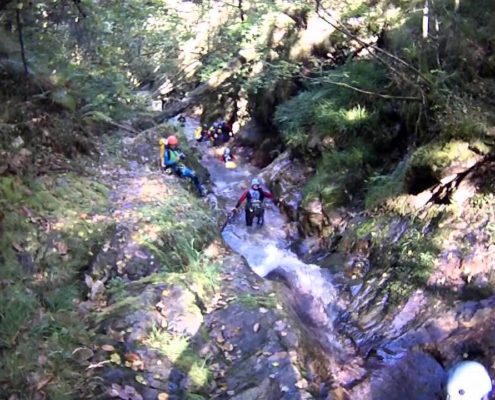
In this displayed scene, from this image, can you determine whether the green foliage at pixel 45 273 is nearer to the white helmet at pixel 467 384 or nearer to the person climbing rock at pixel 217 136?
the white helmet at pixel 467 384

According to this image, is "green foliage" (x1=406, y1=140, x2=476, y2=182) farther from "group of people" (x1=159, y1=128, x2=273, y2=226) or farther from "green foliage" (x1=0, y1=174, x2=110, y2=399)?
"green foliage" (x1=0, y1=174, x2=110, y2=399)

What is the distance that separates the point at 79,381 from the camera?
4.55 m

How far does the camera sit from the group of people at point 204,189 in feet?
35.0

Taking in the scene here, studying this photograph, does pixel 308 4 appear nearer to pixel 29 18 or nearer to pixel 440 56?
pixel 440 56

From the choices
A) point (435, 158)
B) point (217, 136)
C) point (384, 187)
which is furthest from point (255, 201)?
point (217, 136)

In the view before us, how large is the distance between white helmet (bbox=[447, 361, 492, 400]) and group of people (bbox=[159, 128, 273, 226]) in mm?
6827

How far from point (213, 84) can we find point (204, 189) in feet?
25.5

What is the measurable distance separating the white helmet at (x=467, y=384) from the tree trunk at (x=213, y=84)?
578 inches

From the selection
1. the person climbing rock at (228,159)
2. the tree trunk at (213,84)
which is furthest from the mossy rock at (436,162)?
the tree trunk at (213,84)

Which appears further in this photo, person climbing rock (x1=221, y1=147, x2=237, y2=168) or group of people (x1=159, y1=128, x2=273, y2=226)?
person climbing rock (x1=221, y1=147, x2=237, y2=168)

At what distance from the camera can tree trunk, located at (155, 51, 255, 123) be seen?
58.7 ft

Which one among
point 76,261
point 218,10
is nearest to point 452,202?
point 76,261

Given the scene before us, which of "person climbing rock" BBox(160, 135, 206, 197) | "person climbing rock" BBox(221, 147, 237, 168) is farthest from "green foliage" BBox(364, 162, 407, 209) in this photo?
"person climbing rock" BBox(221, 147, 237, 168)

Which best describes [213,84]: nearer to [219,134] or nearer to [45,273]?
[219,134]
